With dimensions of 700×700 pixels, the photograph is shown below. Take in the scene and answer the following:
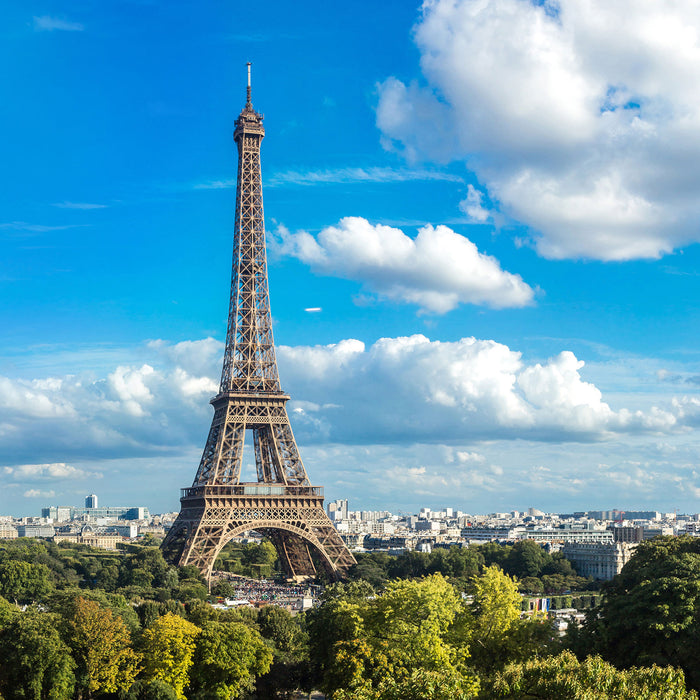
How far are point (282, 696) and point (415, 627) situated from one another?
Answer: 1836 cm

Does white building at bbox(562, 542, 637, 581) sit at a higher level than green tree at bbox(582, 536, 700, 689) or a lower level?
lower

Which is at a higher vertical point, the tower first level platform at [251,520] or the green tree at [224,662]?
the tower first level platform at [251,520]

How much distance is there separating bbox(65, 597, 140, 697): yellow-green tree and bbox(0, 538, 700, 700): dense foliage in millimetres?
77

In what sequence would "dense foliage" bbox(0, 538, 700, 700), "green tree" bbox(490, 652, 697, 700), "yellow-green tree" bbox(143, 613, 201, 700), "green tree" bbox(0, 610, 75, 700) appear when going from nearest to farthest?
1. "green tree" bbox(490, 652, 697, 700)
2. "dense foliage" bbox(0, 538, 700, 700)
3. "green tree" bbox(0, 610, 75, 700)
4. "yellow-green tree" bbox(143, 613, 201, 700)

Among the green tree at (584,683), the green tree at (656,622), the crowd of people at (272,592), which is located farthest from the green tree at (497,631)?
the crowd of people at (272,592)

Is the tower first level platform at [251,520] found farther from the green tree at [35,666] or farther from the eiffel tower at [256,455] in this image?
the green tree at [35,666]

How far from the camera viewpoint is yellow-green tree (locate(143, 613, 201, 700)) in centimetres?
4794

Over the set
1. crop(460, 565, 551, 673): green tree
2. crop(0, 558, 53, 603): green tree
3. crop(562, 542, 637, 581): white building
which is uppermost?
crop(460, 565, 551, 673): green tree

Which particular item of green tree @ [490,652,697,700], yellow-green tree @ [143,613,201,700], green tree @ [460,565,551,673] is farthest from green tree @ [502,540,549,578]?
green tree @ [490,652,697,700]

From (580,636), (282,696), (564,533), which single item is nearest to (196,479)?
(282,696)

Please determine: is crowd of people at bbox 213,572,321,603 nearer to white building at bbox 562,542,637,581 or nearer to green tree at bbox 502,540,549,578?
green tree at bbox 502,540,549,578

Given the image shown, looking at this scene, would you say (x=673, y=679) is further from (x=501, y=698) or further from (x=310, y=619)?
(x=310, y=619)

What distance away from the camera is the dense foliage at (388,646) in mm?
27812

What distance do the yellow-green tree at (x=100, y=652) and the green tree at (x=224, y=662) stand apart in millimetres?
3239
